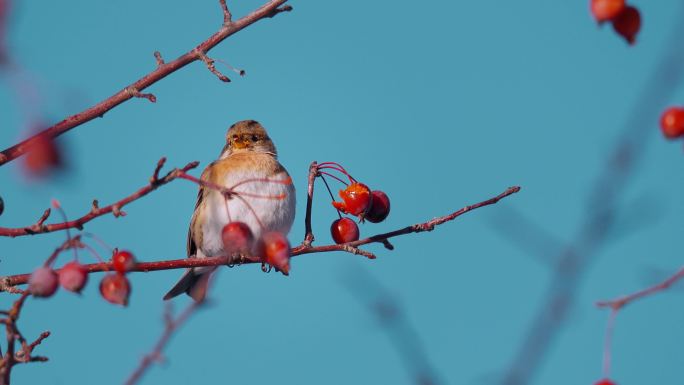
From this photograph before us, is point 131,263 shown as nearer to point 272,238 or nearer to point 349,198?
point 272,238

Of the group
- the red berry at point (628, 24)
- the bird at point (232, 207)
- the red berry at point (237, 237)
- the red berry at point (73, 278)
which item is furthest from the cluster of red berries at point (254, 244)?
the bird at point (232, 207)

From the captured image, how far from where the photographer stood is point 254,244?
3.29 m

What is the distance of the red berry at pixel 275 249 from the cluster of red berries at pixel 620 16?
155 cm

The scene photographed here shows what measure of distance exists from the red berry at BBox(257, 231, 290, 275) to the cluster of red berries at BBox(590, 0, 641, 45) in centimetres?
155

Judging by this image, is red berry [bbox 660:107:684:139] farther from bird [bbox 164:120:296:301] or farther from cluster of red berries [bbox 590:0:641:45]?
bird [bbox 164:120:296:301]

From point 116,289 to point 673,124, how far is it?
72.8 inches

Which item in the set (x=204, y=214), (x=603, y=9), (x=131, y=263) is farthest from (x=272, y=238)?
(x=204, y=214)

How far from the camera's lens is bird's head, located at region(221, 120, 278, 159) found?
21.7 ft

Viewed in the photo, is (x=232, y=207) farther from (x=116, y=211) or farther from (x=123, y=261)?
(x=116, y=211)

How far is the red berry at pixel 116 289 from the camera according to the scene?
274 cm

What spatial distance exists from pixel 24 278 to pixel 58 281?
656 mm

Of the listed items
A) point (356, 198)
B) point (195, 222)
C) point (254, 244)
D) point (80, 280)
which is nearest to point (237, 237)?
point (254, 244)

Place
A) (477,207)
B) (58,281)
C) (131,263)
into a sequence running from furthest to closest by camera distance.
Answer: (477,207)
(131,263)
(58,281)

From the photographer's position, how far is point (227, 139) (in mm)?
6816
